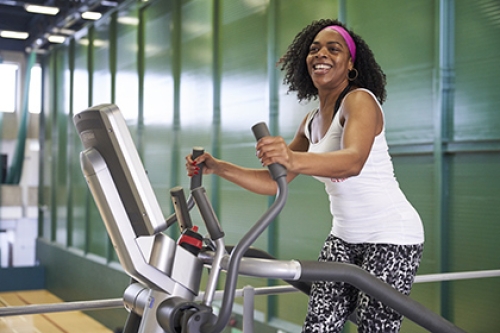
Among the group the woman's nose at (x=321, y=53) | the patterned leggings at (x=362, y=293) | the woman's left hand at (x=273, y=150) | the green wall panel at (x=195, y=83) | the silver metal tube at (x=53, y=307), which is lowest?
the silver metal tube at (x=53, y=307)

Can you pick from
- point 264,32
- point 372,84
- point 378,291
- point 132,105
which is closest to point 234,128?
point 264,32

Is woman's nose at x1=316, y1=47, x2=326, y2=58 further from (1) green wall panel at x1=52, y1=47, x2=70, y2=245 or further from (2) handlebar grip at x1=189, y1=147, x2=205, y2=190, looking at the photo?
(1) green wall panel at x1=52, y1=47, x2=70, y2=245

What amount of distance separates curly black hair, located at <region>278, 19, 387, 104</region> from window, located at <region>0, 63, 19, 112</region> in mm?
8469

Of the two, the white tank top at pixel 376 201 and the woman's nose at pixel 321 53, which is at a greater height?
the woman's nose at pixel 321 53

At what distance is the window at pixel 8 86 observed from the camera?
9.55 meters

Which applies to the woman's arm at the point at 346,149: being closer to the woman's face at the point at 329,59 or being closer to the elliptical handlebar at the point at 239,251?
the elliptical handlebar at the point at 239,251

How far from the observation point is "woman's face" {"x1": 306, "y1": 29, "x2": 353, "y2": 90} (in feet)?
5.53

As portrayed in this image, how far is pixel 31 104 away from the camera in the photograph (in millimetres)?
10281

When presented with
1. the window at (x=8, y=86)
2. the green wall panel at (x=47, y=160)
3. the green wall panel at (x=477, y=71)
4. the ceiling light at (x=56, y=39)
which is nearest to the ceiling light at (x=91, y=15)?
the ceiling light at (x=56, y=39)

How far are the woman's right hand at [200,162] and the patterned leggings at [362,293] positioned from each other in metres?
0.40

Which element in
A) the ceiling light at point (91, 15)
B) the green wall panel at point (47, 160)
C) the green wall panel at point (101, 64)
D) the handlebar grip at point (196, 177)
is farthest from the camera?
the green wall panel at point (47, 160)

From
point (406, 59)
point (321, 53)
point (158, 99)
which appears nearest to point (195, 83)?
point (158, 99)

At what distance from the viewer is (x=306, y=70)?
1.98 meters

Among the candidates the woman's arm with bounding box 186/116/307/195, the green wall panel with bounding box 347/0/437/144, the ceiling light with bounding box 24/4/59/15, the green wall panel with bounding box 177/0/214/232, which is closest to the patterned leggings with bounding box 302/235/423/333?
the woman's arm with bounding box 186/116/307/195
